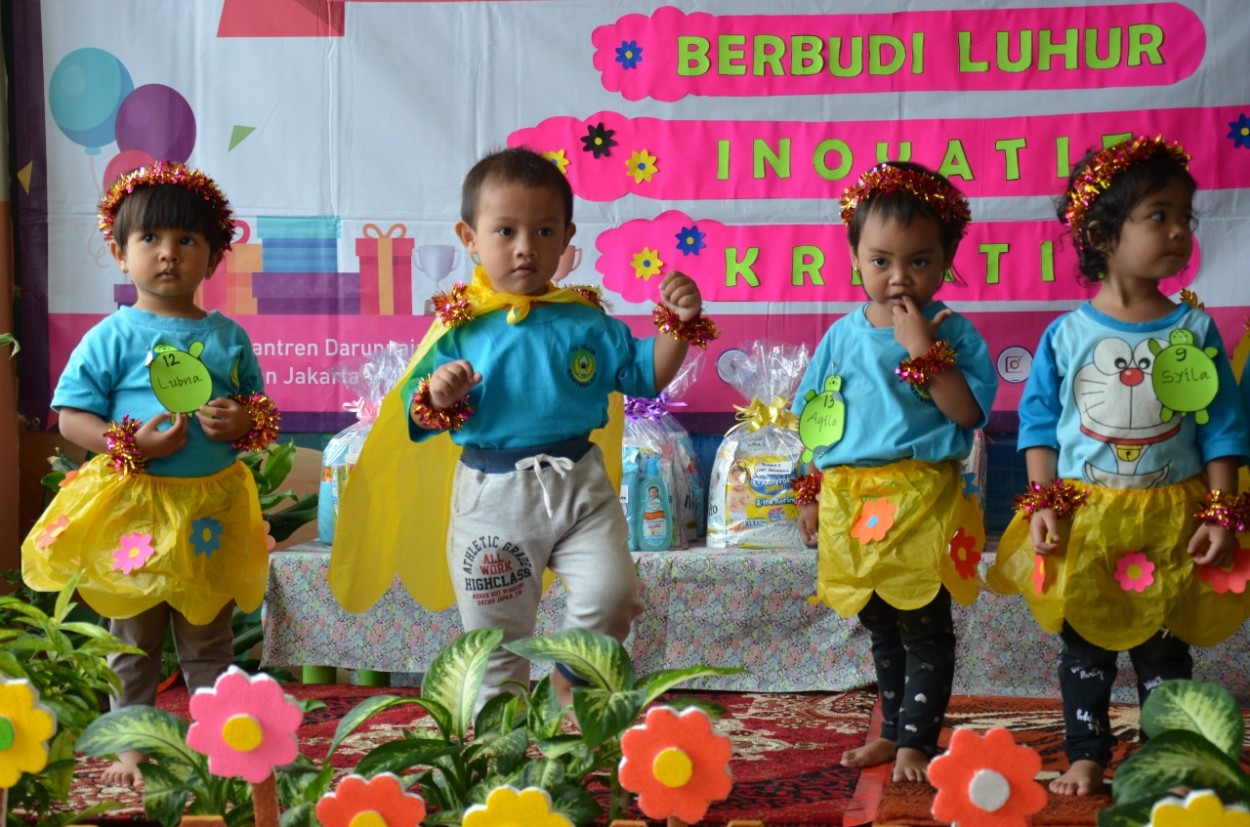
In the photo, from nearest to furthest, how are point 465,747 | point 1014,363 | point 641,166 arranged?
point 465,747
point 1014,363
point 641,166

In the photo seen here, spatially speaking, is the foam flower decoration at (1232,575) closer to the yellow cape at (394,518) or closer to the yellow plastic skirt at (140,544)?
the yellow cape at (394,518)

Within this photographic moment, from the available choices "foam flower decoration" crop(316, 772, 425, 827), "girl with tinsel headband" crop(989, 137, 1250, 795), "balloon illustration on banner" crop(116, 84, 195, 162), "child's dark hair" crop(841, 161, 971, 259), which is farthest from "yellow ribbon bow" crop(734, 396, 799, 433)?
"foam flower decoration" crop(316, 772, 425, 827)

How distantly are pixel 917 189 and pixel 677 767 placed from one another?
1.31 metres

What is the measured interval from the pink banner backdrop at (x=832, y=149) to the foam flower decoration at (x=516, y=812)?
96.7 inches

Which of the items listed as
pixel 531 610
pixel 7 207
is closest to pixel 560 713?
pixel 531 610

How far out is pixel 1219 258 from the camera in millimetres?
3248

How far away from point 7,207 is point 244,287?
0.69 m

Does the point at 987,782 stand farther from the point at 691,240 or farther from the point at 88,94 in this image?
the point at 88,94

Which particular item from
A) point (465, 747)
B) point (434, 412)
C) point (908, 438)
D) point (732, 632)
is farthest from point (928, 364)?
point (732, 632)

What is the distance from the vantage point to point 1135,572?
6.91 ft

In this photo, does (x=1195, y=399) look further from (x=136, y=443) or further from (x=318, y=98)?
(x=318, y=98)

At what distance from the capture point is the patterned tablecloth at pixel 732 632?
300cm

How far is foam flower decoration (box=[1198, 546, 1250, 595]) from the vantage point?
81.6 inches

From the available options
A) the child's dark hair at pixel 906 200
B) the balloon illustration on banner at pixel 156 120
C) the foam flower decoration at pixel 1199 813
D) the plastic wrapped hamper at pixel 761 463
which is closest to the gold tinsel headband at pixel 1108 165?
the child's dark hair at pixel 906 200
